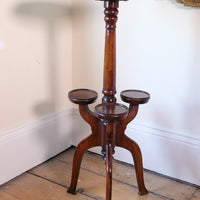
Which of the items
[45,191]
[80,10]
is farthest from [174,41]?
[45,191]

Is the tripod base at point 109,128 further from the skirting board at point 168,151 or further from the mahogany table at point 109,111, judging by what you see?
the skirting board at point 168,151

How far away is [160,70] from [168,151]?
40 cm

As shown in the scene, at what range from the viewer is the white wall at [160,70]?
1.26 metres

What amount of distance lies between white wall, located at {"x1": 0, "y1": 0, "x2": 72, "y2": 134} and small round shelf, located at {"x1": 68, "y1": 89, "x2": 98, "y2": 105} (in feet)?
0.99

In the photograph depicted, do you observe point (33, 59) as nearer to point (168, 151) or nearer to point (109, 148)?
point (109, 148)

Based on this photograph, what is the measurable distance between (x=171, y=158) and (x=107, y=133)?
18.4 inches

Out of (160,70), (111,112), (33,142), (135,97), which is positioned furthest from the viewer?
(33,142)

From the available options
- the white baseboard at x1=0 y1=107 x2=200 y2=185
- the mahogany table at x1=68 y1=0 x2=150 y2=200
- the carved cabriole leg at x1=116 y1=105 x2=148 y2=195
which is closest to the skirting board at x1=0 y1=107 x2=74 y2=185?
the white baseboard at x1=0 y1=107 x2=200 y2=185

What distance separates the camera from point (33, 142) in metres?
1.45

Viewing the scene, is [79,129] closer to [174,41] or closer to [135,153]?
[135,153]

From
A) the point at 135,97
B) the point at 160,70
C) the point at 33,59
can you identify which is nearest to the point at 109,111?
the point at 135,97

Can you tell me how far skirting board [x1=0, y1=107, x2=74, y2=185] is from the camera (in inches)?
52.3

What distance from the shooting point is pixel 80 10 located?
151 cm

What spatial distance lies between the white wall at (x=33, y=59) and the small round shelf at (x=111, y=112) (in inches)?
18.4
